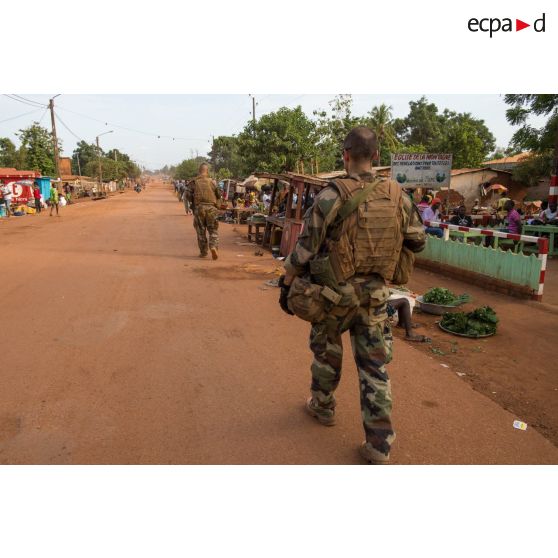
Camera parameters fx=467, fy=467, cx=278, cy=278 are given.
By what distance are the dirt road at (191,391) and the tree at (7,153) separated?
44.1m

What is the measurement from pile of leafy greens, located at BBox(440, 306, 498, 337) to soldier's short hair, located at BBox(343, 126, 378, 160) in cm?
327

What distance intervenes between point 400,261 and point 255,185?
75.8ft

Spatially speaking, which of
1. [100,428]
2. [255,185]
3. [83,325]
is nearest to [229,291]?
[83,325]

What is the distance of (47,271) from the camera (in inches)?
316

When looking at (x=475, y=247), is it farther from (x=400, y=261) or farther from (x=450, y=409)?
(x=400, y=261)

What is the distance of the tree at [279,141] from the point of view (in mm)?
24188

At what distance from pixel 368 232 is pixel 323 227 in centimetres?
25

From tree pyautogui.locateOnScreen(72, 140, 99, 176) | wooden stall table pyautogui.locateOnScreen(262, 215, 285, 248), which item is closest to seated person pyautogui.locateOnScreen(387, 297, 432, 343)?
A: wooden stall table pyautogui.locateOnScreen(262, 215, 285, 248)

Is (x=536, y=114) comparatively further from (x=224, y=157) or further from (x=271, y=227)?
(x=224, y=157)

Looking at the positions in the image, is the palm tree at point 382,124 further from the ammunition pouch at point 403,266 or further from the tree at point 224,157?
the ammunition pouch at point 403,266

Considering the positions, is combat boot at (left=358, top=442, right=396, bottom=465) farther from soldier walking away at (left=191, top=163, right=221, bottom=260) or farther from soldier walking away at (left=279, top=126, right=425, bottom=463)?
soldier walking away at (left=191, top=163, right=221, bottom=260)

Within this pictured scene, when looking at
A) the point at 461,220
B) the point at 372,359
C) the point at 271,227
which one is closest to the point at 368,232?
the point at 372,359

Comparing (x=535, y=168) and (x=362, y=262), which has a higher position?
(x=535, y=168)

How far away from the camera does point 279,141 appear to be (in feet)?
78.9
